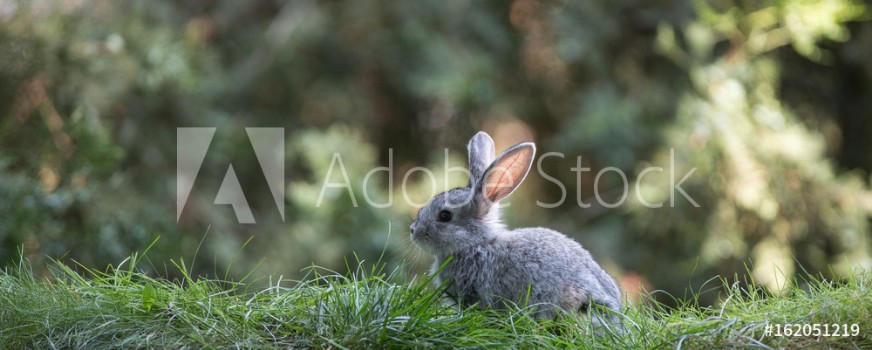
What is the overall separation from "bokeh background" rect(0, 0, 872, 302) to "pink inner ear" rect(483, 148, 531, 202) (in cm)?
189

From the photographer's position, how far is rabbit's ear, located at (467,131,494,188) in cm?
473

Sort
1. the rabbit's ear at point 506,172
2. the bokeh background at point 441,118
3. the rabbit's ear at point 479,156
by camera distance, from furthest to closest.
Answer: the bokeh background at point 441,118 → the rabbit's ear at point 479,156 → the rabbit's ear at point 506,172

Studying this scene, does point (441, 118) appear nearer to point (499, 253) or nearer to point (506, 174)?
point (506, 174)

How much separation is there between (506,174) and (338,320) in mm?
1459

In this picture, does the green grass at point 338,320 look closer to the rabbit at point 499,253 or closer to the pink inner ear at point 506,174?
the rabbit at point 499,253

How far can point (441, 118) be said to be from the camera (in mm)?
9344

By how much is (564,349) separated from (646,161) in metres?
4.98

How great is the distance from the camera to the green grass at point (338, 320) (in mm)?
3346

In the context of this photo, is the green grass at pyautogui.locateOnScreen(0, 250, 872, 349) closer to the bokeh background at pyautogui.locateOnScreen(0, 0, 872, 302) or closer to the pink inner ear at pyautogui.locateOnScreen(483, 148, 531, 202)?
the pink inner ear at pyautogui.locateOnScreen(483, 148, 531, 202)

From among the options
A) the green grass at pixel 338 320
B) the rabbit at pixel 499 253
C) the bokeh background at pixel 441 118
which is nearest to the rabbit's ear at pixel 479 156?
the rabbit at pixel 499 253

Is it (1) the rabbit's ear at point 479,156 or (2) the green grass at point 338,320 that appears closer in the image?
(2) the green grass at point 338,320

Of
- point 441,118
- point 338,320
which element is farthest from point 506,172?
point 441,118

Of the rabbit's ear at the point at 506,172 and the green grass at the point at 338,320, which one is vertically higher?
the rabbit's ear at the point at 506,172

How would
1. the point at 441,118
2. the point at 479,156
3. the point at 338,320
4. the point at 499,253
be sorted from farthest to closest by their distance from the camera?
1. the point at 441,118
2. the point at 479,156
3. the point at 499,253
4. the point at 338,320
